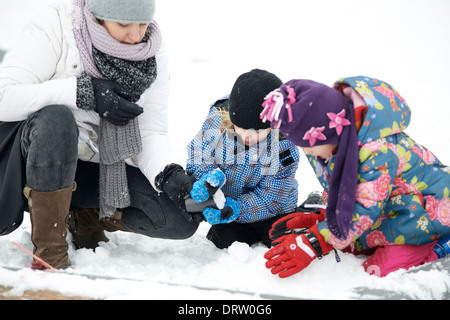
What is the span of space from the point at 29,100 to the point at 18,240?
0.67 m

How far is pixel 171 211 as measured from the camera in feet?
6.93

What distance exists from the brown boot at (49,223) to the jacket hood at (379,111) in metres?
1.06

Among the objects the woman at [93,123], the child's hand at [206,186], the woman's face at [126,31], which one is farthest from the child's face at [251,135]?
the woman's face at [126,31]

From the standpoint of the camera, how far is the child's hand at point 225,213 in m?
2.04

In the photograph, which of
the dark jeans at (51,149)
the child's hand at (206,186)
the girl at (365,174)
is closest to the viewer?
the girl at (365,174)

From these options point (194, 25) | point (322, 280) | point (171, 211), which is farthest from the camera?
point (194, 25)

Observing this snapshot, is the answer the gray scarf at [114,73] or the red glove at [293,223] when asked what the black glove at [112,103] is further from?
the red glove at [293,223]

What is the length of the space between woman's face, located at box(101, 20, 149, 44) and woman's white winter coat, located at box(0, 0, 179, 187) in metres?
0.15

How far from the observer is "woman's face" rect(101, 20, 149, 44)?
1.88 meters

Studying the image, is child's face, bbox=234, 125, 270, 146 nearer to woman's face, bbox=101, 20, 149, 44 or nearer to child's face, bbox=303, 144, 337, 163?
child's face, bbox=303, 144, 337, 163

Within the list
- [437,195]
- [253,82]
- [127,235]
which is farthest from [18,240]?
[437,195]

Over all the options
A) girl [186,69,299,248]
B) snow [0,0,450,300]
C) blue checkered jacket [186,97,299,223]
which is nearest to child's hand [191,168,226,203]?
girl [186,69,299,248]

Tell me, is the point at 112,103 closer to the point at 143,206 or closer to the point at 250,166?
the point at 143,206
